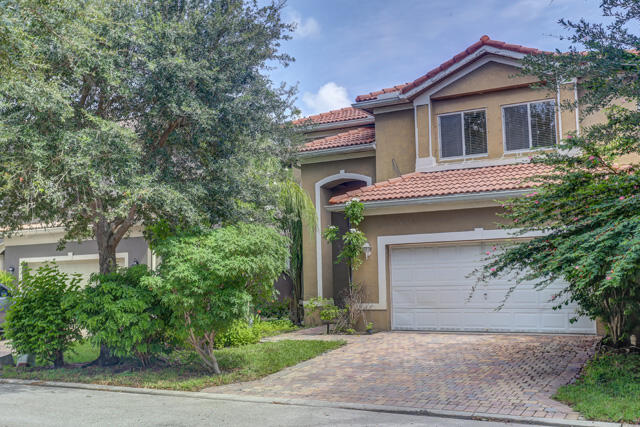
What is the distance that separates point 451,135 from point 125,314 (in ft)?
32.5

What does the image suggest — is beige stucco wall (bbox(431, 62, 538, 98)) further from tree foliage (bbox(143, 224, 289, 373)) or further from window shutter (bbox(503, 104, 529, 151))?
tree foliage (bbox(143, 224, 289, 373))

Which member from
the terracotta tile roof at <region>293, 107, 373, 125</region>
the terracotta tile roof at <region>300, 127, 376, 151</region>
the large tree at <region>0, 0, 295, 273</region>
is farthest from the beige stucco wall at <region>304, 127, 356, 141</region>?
the large tree at <region>0, 0, 295, 273</region>

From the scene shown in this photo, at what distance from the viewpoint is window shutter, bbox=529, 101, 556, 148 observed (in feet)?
46.5

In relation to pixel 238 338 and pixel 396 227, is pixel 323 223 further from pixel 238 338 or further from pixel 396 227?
pixel 238 338

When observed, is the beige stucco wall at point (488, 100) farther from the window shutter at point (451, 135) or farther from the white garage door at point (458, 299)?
the white garage door at point (458, 299)


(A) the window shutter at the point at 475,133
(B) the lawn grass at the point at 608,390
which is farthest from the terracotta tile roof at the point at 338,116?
(B) the lawn grass at the point at 608,390

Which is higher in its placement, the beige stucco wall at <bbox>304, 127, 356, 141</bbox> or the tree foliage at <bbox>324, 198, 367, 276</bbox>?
the beige stucco wall at <bbox>304, 127, 356, 141</bbox>

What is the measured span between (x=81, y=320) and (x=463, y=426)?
20.9 ft

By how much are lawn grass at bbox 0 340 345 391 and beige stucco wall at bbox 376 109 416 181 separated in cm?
617

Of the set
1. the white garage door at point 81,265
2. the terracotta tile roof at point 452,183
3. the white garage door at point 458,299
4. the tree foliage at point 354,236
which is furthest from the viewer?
the white garage door at point 81,265

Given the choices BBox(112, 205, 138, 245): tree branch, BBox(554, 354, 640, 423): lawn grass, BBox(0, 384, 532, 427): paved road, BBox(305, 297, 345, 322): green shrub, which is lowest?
BBox(0, 384, 532, 427): paved road

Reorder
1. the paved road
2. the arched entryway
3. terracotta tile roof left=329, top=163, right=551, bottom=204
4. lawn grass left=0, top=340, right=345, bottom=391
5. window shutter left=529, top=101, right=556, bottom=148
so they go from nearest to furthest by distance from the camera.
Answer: the paved road
lawn grass left=0, top=340, right=345, bottom=391
terracotta tile roof left=329, top=163, right=551, bottom=204
window shutter left=529, top=101, right=556, bottom=148
the arched entryway

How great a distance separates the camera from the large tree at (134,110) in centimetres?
863

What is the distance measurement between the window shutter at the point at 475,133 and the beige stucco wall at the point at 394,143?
4.74ft
